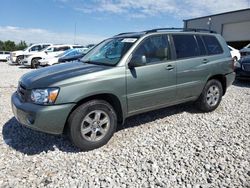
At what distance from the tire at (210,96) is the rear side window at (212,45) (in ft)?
2.08

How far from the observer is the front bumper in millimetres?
3285

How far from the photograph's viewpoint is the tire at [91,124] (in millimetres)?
3511

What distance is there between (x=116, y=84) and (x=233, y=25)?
3024cm

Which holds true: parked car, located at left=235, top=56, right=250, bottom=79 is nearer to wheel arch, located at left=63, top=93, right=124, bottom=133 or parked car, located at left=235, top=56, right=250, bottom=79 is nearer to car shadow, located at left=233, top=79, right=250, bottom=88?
car shadow, located at left=233, top=79, right=250, bottom=88

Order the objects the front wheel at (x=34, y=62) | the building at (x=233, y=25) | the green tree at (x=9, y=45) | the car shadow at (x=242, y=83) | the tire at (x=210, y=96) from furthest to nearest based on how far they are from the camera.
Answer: the green tree at (x=9, y=45) → the building at (x=233, y=25) → the front wheel at (x=34, y=62) → the car shadow at (x=242, y=83) → the tire at (x=210, y=96)

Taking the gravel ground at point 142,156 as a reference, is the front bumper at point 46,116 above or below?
above

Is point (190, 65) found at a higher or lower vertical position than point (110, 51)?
lower

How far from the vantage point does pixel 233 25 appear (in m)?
29.7

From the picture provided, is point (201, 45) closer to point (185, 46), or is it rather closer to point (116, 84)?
point (185, 46)

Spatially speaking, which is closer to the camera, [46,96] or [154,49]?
[46,96]

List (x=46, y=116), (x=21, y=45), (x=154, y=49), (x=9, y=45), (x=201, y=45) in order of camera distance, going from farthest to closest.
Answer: (x=21, y=45), (x=9, y=45), (x=201, y=45), (x=154, y=49), (x=46, y=116)

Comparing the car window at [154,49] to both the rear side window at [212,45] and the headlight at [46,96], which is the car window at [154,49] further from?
the headlight at [46,96]

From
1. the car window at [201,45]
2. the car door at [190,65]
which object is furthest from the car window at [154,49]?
the car window at [201,45]

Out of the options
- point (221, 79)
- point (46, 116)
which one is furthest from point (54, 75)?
point (221, 79)
